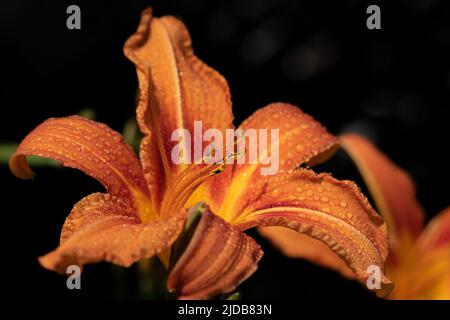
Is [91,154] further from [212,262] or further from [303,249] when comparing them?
[303,249]

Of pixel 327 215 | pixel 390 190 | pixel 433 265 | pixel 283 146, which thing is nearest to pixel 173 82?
pixel 283 146

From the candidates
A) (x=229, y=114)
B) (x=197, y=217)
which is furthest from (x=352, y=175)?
(x=197, y=217)

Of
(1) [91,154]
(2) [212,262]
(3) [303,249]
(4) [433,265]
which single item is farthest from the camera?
(4) [433,265]

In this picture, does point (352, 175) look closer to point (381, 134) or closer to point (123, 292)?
point (381, 134)

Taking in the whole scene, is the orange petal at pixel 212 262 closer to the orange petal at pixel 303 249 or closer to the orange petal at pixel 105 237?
the orange petal at pixel 105 237

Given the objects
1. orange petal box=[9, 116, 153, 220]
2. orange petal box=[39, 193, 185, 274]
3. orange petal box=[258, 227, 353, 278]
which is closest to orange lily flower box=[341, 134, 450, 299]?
orange petal box=[258, 227, 353, 278]

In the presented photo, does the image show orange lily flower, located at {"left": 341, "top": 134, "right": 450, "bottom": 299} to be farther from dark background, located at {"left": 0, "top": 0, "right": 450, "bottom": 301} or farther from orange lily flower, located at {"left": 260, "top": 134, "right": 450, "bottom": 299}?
dark background, located at {"left": 0, "top": 0, "right": 450, "bottom": 301}
